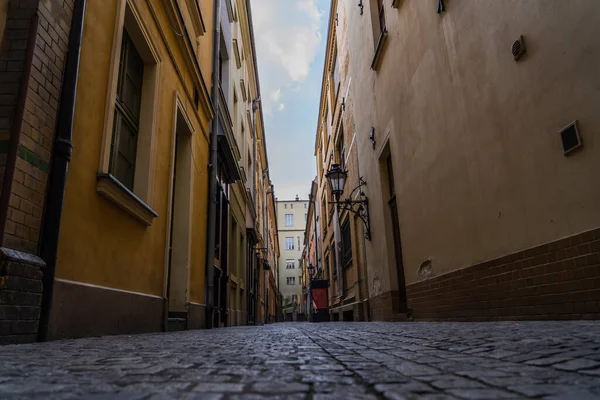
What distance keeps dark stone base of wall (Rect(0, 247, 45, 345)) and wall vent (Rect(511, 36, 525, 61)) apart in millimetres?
3799

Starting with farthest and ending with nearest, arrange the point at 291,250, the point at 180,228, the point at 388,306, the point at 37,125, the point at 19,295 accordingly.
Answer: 1. the point at 291,250
2. the point at 388,306
3. the point at 180,228
4. the point at 37,125
5. the point at 19,295

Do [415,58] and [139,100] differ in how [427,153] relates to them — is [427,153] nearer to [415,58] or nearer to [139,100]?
[415,58]

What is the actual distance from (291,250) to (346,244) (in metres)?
44.4

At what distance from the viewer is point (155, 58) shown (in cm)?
518

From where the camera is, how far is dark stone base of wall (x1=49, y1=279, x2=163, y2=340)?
2.79 m

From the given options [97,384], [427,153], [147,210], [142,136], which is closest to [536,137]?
[427,153]

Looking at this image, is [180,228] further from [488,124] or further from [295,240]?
[295,240]

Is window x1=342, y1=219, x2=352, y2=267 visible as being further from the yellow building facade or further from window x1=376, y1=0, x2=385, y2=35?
the yellow building facade

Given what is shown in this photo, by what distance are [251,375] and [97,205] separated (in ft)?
8.83

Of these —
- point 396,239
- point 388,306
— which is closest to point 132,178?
point 396,239

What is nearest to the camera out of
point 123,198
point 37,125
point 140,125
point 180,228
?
point 37,125

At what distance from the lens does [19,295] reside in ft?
7.99

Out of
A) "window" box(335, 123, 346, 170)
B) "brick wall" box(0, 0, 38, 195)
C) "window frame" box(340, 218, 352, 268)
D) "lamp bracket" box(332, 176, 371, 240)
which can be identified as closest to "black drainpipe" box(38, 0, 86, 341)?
"brick wall" box(0, 0, 38, 195)

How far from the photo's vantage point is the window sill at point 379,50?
770cm
